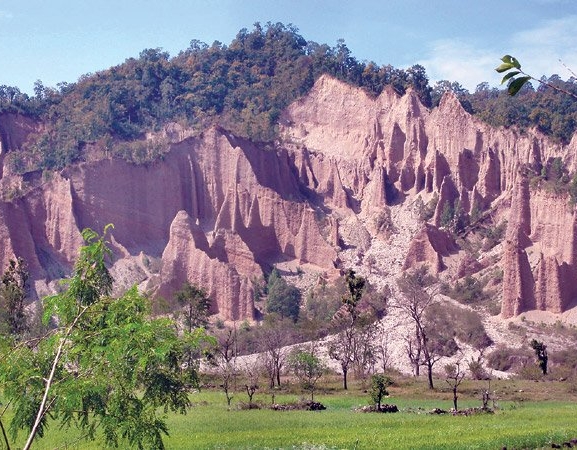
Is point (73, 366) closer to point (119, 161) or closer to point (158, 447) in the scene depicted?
point (158, 447)

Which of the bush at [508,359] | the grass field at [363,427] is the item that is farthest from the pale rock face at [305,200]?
the grass field at [363,427]

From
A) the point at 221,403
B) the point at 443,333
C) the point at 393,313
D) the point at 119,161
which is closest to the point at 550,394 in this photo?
the point at 221,403

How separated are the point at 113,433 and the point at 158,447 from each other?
80cm

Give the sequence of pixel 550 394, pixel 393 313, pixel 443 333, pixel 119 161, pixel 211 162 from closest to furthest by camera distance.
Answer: pixel 550 394 < pixel 443 333 < pixel 393 313 < pixel 119 161 < pixel 211 162

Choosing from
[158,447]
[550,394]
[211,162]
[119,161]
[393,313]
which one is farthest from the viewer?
[211,162]

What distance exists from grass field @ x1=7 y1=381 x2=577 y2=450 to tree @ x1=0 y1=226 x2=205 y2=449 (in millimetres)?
7043

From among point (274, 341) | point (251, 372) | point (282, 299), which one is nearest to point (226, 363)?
point (251, 372)

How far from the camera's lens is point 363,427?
89.4ft

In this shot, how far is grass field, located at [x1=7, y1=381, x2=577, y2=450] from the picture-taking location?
2314cm

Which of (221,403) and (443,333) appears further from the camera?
(443,333)

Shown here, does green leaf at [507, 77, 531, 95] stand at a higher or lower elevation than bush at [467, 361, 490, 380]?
higher

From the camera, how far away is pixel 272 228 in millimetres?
80125

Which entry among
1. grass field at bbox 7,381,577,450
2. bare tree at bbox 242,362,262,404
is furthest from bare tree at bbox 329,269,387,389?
grass field at bbox 7,381,577,450

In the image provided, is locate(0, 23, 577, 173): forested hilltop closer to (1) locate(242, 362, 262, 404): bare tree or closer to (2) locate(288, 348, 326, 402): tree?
(1) locate(242, 362, 262, 404): bare tree
